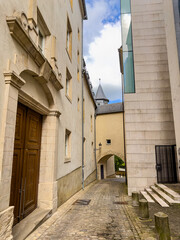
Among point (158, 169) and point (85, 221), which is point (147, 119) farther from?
point (85, 221)

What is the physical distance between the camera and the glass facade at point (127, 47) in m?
9.88

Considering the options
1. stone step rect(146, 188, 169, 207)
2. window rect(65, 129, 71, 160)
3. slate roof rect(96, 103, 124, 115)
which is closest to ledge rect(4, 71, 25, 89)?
window rect(65, 129, 71, 160)

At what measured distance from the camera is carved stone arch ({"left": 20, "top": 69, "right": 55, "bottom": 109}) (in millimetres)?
4376

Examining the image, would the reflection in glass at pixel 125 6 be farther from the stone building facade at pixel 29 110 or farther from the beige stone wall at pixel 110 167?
the beige stone wall at pixel 110 167

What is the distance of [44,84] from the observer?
529cm

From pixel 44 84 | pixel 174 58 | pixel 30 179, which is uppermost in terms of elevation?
pixel 174 58

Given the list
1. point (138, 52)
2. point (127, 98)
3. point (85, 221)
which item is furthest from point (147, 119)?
point (85, 221)

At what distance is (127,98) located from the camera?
9.61 m

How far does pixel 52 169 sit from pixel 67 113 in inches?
127

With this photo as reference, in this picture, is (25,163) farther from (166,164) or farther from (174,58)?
(174,58)

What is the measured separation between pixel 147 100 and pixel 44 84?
621 centimetres

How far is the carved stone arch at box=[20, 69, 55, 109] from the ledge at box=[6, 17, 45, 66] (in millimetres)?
378

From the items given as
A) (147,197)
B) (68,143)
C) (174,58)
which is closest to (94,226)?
(147,197)

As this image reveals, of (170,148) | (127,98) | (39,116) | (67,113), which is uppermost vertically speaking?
(127,98)
